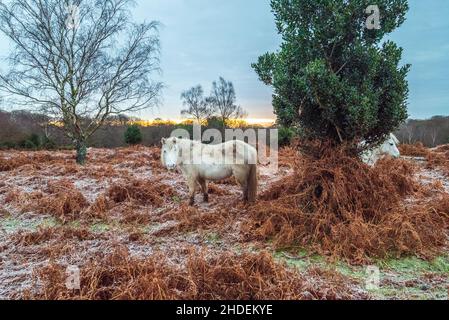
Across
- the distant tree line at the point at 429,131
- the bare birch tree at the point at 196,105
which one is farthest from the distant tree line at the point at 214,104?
the distant tree line at the point at 429,131

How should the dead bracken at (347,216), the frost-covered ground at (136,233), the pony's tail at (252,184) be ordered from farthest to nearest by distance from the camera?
the pony's tail at (252,184), the dead bracken at (347,216), the frost-covered ground at (136,233)

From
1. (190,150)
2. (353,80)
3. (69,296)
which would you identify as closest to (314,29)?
(353,80)

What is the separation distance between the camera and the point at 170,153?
715 centimetres

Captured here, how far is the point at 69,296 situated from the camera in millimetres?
3090

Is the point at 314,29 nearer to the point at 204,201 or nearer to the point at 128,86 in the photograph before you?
the point at 204,201

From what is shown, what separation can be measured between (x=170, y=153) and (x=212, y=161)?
99cm

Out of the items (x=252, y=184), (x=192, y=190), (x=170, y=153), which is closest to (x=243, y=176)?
(x=252, y=184)

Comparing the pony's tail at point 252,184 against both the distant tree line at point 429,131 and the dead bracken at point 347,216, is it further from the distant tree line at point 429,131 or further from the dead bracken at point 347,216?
the distant tree line at point 429,131

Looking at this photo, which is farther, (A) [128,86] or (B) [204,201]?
(A) [128,86]

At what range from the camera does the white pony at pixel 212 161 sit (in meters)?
7.00

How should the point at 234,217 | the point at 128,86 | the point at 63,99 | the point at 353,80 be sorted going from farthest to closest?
1. the point at 128,86
2. the point at 63,99
3. the point at 234,217
4. the point at 353,80

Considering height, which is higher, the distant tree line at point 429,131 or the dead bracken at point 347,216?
the distant tree line at point 429,131
